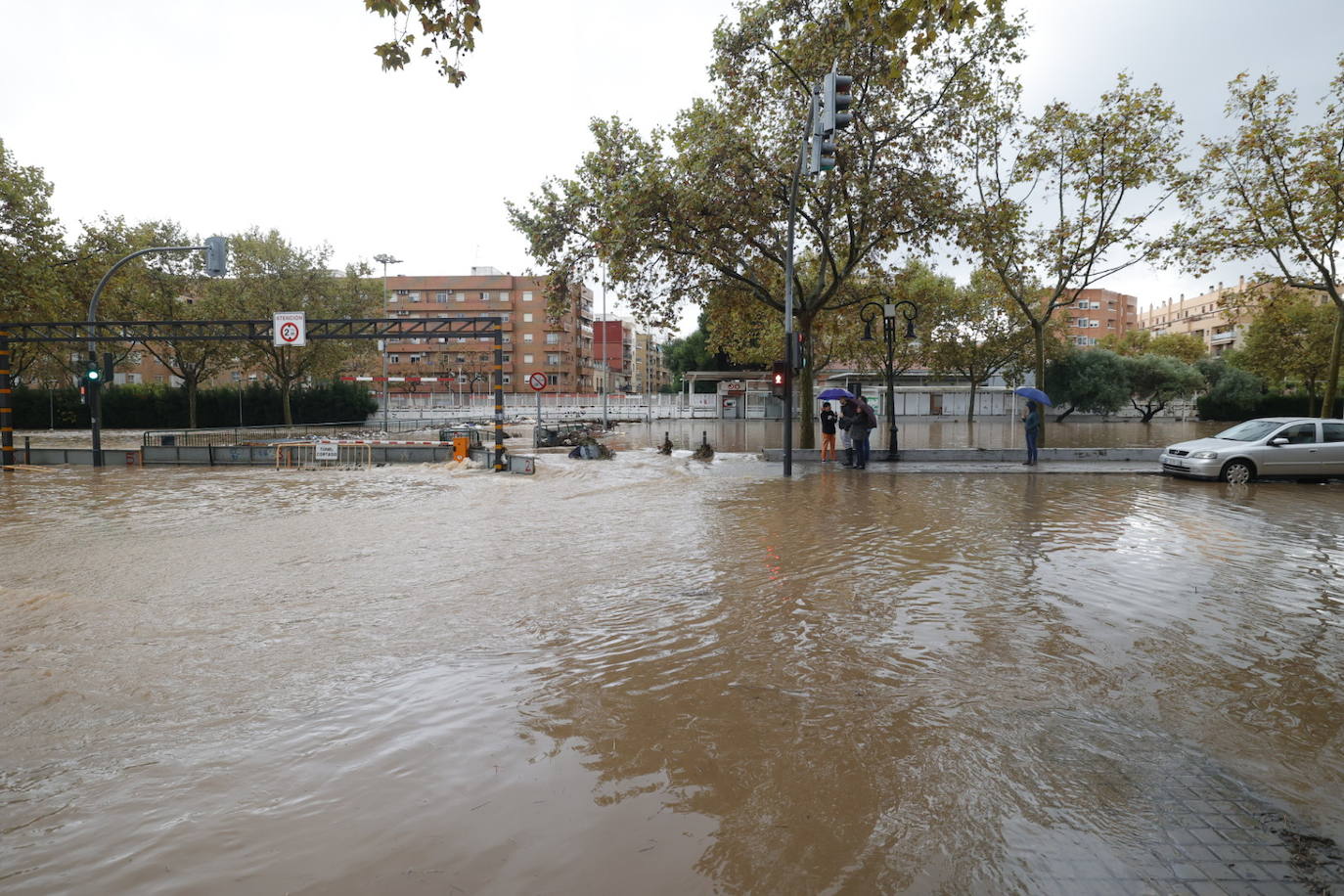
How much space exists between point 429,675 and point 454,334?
17.7m

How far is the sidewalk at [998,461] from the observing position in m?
19.2

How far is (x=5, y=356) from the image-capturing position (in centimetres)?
2009

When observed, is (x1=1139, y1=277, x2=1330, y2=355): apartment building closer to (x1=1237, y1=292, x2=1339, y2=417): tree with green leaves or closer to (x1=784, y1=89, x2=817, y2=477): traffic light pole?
(x1=1237, y1=292, x2=1339, y2=417): tree with green leaves

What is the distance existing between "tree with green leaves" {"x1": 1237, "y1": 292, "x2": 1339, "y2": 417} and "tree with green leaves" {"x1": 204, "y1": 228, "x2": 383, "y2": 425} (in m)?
53.4

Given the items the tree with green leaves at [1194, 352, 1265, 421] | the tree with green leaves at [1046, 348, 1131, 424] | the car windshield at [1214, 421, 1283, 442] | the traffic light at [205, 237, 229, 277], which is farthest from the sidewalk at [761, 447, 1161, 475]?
the tree with green leaves at [1194, 352, 1265, 421]

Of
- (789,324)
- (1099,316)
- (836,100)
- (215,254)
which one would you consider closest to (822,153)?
(836,100)

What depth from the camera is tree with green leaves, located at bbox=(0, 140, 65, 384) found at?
Result: 24.6 metres

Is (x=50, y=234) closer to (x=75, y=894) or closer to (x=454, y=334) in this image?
(x=454, y=334)

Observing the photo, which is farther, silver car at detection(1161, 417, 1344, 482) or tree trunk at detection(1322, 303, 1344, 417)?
tree trunk at detection(1322, 303, 1344, 417)

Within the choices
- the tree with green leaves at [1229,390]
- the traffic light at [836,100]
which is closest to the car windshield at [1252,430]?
the traffic light at [836,100]

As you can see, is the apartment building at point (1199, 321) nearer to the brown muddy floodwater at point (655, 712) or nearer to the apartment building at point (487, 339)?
the apartment building at point (487, 339)

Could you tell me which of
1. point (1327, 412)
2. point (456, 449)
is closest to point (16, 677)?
point (456, 449)

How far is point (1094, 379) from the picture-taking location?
49.0 metres

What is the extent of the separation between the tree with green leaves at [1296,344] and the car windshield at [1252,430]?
33.5 meters
